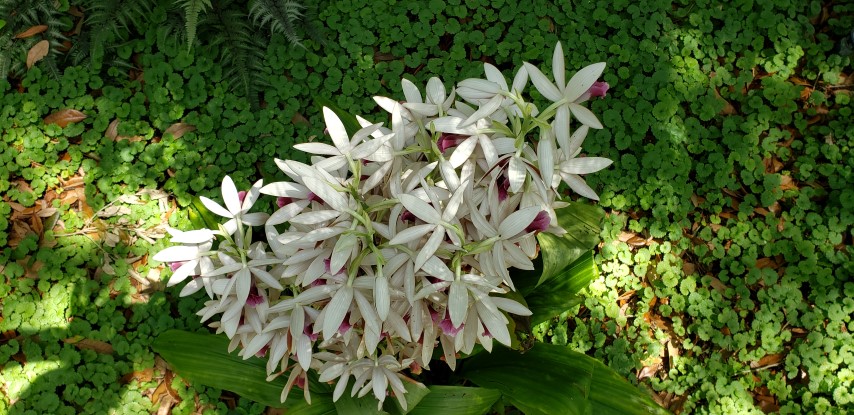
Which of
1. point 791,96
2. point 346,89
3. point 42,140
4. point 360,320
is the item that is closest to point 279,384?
point 360,320

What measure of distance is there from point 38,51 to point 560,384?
2.81 metres

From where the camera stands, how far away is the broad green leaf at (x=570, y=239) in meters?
1.81

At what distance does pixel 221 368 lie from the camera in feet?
7.23

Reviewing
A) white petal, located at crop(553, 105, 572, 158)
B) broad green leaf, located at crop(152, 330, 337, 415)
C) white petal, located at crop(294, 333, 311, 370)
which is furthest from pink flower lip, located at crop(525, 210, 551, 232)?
broad green leaf, located at crop(152, 330, 337, 415)

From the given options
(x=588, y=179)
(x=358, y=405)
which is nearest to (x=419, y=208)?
(x=358, y=405)

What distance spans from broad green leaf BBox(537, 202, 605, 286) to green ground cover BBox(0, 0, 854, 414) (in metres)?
0.88

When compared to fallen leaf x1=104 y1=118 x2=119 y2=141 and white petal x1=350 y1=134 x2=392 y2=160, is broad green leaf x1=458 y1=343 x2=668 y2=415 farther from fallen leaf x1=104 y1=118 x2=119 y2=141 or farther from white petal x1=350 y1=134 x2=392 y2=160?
fallen leaf x1=104 y1=118 x2=119 y2=141

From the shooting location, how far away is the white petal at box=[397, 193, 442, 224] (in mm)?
1406

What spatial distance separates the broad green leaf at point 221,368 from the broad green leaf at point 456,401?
0.34 meters

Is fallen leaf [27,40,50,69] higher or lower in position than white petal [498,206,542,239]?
lower

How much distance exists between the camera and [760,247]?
9.67 feet

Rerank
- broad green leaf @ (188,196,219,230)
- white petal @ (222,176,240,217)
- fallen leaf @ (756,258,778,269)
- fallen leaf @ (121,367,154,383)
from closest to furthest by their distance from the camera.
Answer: white petal @ (222,176,240,217), broad green leaf @ (188,196,219,230), fallen leaf @ (121,367,154,383), fallen leaf @ (756,258,778,269)

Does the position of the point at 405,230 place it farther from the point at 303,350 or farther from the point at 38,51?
the point at 38,51

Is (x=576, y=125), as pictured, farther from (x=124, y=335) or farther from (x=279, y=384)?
(x=124, y=335)
